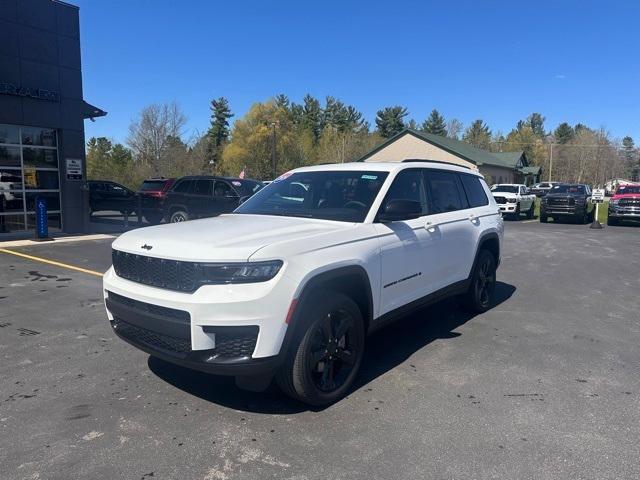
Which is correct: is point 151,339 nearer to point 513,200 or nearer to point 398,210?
point 398,210

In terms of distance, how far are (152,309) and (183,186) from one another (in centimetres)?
1240

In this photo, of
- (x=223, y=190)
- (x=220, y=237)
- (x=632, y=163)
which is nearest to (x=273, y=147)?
(x=223, y=190)

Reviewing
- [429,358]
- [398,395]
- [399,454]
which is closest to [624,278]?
[429,358]

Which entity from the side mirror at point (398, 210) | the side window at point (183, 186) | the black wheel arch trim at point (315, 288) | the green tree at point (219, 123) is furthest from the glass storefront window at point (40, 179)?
the green tree at point (219, 123)

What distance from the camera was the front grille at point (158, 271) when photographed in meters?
3.38

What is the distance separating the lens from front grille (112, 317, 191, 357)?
3367mm

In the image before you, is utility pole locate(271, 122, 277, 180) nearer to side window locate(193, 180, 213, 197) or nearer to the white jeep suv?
side window locate(193, 180, 213, 197)

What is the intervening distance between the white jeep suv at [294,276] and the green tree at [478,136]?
93506 millimetres

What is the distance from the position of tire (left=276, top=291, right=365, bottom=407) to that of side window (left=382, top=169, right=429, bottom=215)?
1162 millimetres

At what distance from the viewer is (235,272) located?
3.28m

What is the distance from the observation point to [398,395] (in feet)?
13.1

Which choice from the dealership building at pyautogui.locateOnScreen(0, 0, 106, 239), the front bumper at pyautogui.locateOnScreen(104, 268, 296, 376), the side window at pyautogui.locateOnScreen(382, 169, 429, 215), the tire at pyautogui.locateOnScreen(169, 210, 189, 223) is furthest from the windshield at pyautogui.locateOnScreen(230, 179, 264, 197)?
the front bumper at pyautogui.locateOnScreen(104, 268, 296, 376)

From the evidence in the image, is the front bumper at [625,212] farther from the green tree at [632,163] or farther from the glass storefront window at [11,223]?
the green tree at [632,163]

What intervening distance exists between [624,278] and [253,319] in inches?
337
